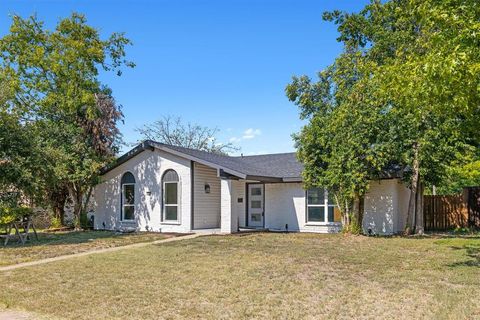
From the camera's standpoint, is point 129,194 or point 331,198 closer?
point 331,198

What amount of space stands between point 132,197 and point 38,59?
9440 millimetres

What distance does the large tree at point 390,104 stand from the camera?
8250 millimetres

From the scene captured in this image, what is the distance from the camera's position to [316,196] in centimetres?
1830

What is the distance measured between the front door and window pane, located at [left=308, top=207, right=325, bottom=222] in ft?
7.90

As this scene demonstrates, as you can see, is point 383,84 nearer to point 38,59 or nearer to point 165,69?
point 165,69

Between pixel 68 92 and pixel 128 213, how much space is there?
695cm

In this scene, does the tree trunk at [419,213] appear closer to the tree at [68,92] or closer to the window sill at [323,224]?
the window sill at [323,224]

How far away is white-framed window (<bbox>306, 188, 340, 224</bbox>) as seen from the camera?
17891 mm

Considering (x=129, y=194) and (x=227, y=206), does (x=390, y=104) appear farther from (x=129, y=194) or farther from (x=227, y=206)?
(x=129, y=194)

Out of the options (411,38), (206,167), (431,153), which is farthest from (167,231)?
(411,38)

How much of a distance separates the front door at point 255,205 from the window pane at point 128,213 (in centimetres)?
549

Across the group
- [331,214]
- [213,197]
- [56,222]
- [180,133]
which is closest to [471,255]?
[331,214]

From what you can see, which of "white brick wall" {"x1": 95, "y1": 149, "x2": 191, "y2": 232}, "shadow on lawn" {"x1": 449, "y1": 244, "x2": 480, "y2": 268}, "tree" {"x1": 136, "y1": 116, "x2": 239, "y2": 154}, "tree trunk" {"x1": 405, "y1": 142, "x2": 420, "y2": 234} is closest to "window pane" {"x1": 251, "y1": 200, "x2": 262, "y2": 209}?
"white brick wall" {"x1": 95, "y1": 149, "x2": 191, "y2": 232}

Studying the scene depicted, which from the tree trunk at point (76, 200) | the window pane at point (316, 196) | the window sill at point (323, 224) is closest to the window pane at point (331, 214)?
the window sill at point (323, 224)
